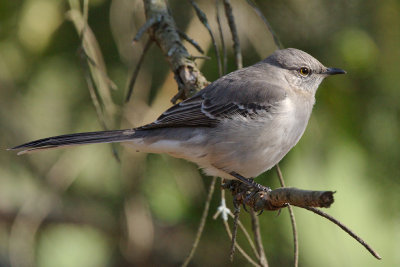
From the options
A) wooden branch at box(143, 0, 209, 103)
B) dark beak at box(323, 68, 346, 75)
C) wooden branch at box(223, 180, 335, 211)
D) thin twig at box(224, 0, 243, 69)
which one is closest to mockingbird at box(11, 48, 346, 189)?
dark beak at box(323, 68, 346, 75)

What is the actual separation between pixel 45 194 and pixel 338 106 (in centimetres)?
196

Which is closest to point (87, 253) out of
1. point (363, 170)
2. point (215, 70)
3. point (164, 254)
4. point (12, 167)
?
point (164, 254)

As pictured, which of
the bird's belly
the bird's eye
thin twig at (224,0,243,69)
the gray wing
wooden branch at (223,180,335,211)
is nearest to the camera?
wooden branch at (223,180,335,211)

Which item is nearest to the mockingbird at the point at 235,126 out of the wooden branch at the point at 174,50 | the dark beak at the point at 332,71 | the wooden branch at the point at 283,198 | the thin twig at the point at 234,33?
the dark beak at the point at 332,71

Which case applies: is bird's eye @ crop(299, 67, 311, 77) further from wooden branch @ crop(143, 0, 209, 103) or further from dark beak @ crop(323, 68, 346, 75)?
wooden branch @ crop(143, 0, 209, 103)

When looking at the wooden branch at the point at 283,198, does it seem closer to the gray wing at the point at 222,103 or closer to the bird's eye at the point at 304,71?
the gray wing at the point at 222,103

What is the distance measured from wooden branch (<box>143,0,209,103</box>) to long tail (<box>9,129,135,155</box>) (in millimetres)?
469

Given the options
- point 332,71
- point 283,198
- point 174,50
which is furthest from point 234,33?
point 283,198

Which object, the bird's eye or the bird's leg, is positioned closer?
the bird's leg

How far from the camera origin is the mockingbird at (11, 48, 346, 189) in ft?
10.1

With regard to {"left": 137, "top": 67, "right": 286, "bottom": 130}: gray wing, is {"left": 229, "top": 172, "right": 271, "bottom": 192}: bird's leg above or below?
below

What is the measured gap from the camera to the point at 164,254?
3.88 metres

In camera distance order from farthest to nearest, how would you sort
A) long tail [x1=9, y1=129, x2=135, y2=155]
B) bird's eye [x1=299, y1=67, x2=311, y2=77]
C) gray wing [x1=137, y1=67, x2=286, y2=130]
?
bird's eye [x1=299, y1=67, x2=311, y2=77], gray wing [x1=137, y1=67, x2=286, y2=130], long tail [x1=9, y1=129, x2=135, y2=155]

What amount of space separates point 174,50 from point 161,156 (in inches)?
35.5
